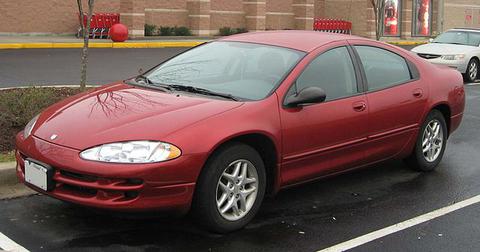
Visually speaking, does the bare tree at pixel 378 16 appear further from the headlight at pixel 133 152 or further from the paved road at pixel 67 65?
the headlight at pixel 133 152

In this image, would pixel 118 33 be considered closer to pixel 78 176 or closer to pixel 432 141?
pixel 432 141

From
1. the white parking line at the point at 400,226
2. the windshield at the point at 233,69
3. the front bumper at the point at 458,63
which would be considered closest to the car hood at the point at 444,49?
the front bumper at the point at 458,63

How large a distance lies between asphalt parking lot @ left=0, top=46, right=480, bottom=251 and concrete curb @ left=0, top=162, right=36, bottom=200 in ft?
0.43

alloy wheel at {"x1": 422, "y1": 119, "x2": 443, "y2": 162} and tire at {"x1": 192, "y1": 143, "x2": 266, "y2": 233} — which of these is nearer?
tire at {"x1": 192, "y1": 143, "x2": 266, "y2": 233}

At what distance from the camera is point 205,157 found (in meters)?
4.27

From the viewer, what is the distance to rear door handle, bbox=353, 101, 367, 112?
213 inches

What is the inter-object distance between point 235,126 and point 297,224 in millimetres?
993

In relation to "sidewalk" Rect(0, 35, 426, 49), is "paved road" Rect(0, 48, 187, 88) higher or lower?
lower

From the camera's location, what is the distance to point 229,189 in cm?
452

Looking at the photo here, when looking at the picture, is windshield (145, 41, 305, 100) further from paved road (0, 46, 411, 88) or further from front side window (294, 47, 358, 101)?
paved road (0, 46, 411, 88)

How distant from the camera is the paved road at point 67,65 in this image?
12828mm

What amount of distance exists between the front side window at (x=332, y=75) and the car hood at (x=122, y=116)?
2.70 feet

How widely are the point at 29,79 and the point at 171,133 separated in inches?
367

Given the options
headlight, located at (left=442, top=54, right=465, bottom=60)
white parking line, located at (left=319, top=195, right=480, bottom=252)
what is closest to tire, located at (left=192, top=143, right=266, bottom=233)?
white parking line, located at (left=319, top=195, right=480, bottom=252)
